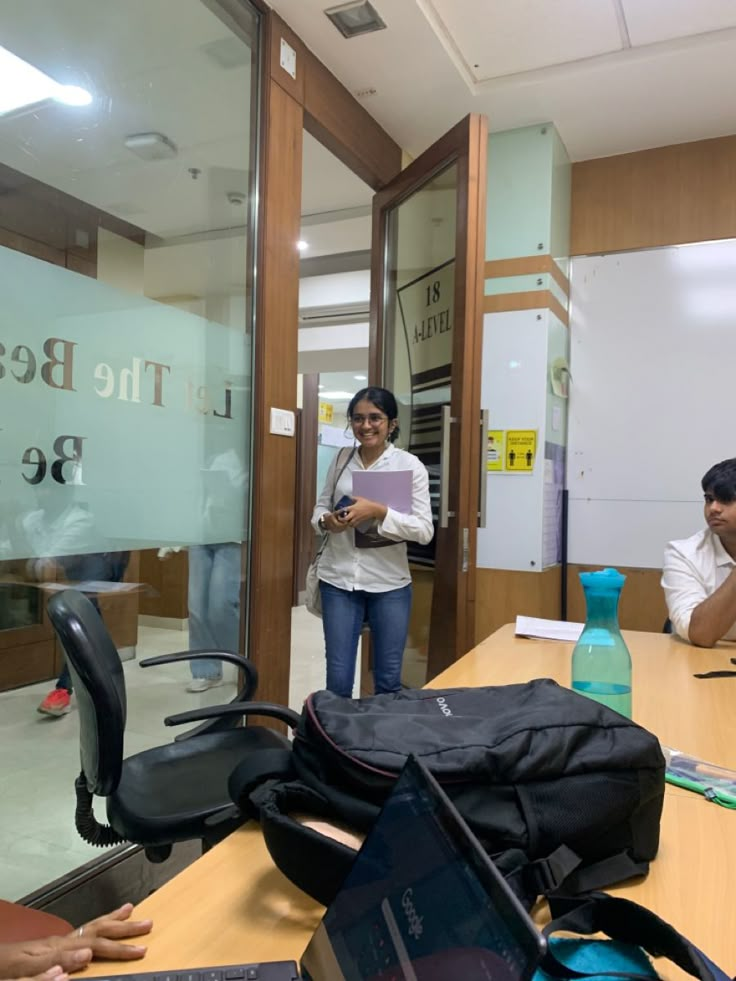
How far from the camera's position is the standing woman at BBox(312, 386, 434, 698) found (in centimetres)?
231

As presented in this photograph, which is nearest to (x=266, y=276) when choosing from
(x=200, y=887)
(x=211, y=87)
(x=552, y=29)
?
(x=211, y=87)

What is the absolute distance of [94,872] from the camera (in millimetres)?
1819

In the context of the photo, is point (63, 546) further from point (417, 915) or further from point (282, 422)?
point (417, 915)

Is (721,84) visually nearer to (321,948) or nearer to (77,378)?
(77,378)

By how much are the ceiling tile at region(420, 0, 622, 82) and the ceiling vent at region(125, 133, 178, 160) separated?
1.07m

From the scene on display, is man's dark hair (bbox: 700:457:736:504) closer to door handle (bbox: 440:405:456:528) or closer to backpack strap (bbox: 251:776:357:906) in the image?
door handle (bbox: 440:405:456:528)

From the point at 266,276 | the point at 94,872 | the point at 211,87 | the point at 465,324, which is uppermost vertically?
the point at 211,87

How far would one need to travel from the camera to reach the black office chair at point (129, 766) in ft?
3.95

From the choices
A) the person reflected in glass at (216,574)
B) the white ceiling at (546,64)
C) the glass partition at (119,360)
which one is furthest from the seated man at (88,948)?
the white ceiling at (546,64)

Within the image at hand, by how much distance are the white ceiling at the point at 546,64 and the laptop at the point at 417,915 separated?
268 centimetres

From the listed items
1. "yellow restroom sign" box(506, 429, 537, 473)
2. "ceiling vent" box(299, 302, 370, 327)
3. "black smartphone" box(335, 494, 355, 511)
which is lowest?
"black smartphone" box(335, 494, 355, 511)

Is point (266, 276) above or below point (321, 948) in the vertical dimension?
above

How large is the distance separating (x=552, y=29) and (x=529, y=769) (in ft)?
9.14

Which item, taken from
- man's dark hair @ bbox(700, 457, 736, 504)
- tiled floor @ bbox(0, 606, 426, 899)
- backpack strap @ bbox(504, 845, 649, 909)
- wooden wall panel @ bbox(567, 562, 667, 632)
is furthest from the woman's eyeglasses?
backpack strap @ bbox(504, 845, 649, 909)
